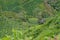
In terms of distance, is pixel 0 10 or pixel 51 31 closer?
pixel 51 31

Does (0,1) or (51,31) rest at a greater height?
(51,31)

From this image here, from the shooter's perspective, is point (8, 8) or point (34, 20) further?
point (8, 8)

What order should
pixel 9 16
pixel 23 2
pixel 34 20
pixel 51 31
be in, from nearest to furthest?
pixel 51 31
pixel 34 20
pixel 9 16
pixel 23 2

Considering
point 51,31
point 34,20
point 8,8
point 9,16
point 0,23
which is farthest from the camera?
point 8,8

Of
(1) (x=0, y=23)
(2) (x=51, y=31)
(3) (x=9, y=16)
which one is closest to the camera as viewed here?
(2) (x=51, y=31)

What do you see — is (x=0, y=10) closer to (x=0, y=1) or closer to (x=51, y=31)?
(x=0, y=1)

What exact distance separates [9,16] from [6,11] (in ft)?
1.98

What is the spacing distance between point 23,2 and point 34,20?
2.71 metres

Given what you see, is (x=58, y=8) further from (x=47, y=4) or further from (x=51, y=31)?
(x=51, y=31)

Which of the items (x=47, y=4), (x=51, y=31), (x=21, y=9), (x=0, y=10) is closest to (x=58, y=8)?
(x=47, y=4)

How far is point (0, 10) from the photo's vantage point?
1210 cm

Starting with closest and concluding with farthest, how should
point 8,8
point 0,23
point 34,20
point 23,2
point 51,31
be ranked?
point 51,31
point 0,23
point 34,20
point 8,8
point 23,2

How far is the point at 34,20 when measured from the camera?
10.8 m

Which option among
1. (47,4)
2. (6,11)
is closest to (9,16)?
(6,11)
